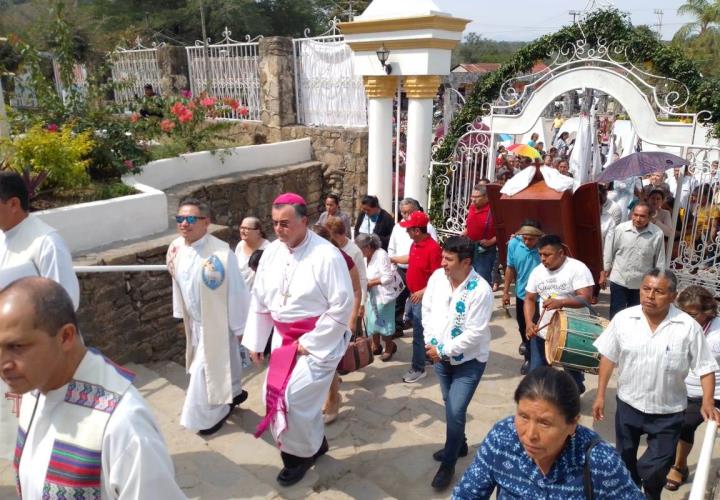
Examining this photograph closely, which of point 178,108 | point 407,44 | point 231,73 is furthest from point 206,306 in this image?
point 231,73

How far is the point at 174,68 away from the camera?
1227 cm

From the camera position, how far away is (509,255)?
17.7 ft

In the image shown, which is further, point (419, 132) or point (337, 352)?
point (419, 132)

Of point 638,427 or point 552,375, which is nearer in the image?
point 552,375

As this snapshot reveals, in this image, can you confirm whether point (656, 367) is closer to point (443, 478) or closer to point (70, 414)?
point (443, 478)

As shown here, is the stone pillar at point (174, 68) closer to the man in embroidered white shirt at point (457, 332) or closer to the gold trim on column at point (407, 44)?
the gold trim on column at point (407, 44)

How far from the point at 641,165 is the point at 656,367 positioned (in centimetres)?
369

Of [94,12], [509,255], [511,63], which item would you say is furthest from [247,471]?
[94,12]

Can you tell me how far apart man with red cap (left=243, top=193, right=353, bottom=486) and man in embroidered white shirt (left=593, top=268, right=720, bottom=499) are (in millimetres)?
1623

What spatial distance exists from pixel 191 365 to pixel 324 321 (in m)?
1.23

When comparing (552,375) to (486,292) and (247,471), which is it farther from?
(247,471)

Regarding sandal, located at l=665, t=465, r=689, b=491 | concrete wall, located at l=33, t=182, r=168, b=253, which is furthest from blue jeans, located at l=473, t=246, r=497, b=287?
concrete wall, located at l=33, t=182, r=168, b=253

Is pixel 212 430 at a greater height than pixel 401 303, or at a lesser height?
lesser

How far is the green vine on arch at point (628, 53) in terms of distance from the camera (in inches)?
260
